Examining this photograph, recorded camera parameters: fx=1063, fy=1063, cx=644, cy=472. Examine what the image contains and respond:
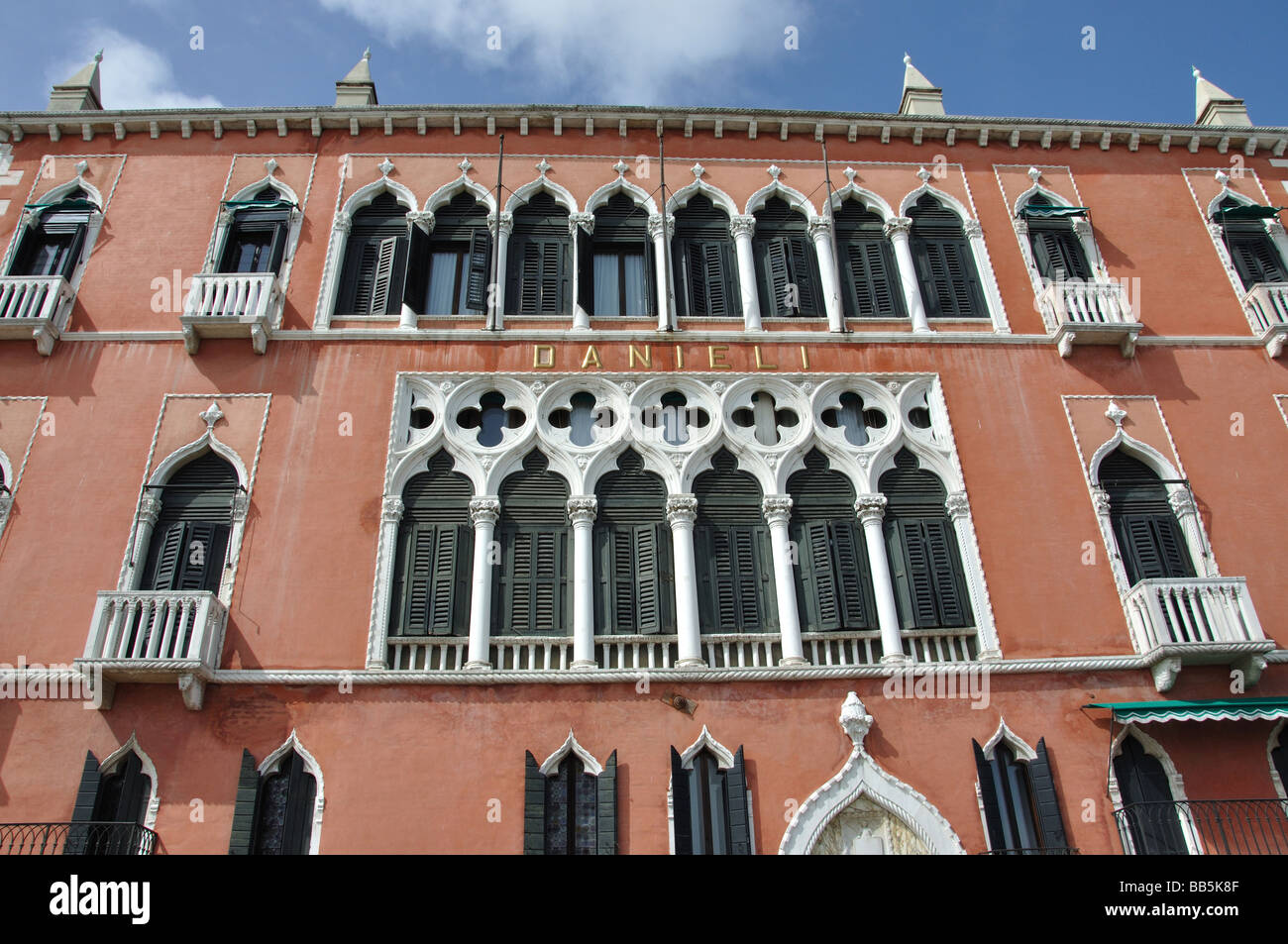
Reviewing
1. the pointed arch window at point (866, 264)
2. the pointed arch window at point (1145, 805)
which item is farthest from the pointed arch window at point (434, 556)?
the pointed arch window at point (1145, 805)

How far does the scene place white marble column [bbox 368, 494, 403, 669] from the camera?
11906 millimetres

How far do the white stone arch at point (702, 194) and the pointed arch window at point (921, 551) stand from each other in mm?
4751

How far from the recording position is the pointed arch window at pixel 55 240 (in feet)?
49.3

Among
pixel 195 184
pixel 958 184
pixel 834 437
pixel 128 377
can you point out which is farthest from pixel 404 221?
pixel 958 184

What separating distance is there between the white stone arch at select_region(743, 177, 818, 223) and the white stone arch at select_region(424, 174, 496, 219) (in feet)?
12.7

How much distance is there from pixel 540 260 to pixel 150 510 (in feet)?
20.6

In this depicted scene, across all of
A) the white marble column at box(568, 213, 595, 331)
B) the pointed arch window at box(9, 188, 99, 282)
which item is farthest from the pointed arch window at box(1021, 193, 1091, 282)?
the pointed arch window at box(9, 188, 99, 282)

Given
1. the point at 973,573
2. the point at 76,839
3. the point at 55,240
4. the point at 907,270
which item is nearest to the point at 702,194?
the point at 907,270

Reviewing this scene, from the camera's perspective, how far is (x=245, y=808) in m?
10.9

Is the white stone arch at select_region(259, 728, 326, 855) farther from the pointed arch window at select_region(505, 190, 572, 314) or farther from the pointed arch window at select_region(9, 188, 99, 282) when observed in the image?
the pointed arch window at select_region(9, 188, 99, 282)

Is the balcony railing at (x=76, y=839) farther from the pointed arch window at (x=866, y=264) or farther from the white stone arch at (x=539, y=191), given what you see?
the pointed arch window at (x=866, y=264)

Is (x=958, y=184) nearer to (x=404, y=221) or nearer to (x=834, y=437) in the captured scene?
(x=834, y=437)

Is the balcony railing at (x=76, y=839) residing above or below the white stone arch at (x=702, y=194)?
below

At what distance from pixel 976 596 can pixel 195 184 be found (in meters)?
12.5
